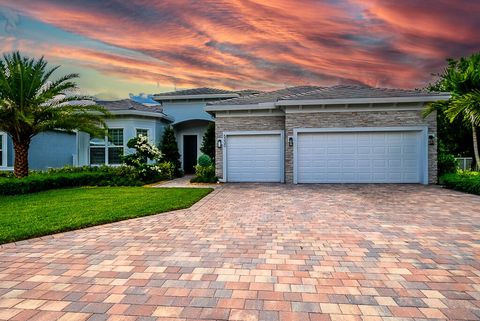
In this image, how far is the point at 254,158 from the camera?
13391mm

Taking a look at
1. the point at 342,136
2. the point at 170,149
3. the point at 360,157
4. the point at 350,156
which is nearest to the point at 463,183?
the point at 360,157

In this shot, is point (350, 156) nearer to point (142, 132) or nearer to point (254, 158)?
point (254, 158)

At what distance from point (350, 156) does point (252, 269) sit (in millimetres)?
10193

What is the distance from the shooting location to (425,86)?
2345cm

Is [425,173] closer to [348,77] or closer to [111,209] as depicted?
[348,77]

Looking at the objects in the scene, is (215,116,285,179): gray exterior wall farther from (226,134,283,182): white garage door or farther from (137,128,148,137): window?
(137,128,148,137): window

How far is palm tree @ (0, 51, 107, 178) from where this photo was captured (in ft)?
34.5

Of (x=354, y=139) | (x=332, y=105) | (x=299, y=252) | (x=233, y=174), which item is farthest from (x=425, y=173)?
(x=299, y=252)

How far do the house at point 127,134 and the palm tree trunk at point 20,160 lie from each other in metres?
3.96

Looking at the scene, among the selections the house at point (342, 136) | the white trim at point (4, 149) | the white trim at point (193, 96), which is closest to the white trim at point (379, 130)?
the house at point (342, 136)

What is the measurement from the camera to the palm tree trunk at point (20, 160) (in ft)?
35.8

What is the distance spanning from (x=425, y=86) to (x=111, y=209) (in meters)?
25.5

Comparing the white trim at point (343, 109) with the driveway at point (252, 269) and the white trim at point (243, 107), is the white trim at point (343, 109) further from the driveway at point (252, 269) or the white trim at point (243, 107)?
the driveway at point (252, 269)

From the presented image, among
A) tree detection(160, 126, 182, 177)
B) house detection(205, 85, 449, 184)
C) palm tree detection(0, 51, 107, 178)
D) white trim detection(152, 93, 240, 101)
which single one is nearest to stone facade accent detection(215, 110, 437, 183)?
house detection(205, 85, 449, 184)
